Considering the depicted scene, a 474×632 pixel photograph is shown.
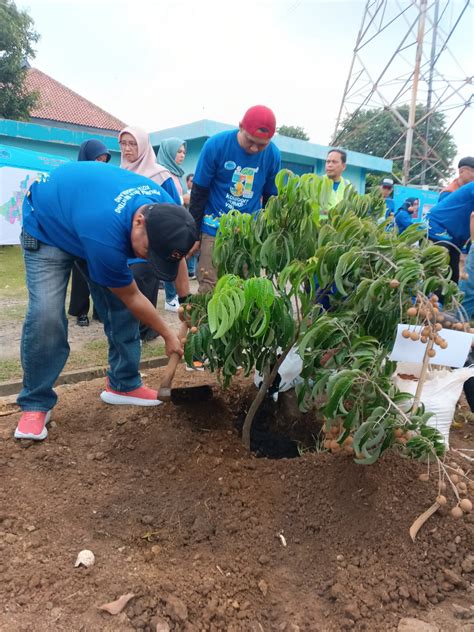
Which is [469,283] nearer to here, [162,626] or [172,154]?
[172,154]

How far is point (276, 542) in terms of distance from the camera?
74.3 inches

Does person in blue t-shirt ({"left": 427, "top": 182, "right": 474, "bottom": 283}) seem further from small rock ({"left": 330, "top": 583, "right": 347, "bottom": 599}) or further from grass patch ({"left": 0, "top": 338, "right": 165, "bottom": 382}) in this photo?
small rock ({"left": 330, "top": 583, "right": 347, "bottom": 599})

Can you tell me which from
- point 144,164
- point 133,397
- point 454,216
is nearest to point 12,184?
point 144,164

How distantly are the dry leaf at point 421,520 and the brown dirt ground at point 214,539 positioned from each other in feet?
0.11

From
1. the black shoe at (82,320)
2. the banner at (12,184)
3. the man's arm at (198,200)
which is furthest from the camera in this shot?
the banner at (12,184)

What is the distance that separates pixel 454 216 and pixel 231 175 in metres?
2.26

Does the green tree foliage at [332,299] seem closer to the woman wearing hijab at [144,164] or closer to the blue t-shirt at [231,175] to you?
the blue t-shirt at [231,175]

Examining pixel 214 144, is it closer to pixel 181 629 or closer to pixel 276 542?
pixel 276 542

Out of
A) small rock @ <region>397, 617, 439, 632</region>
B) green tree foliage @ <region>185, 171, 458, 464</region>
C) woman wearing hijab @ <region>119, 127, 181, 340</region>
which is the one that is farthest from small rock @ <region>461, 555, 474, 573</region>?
woman wearing hijab @ <region>119, 127, 181, 340</region>

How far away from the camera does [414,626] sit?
1503 millimetres

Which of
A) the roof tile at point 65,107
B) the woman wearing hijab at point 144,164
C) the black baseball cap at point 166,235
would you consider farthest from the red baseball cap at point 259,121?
the roof tile at point 65,107

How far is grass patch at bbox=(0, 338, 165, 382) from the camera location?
11.3ft

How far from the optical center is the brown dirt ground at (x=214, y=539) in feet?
5.06

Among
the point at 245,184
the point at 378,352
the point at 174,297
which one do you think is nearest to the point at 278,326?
the point at 378,352
